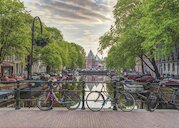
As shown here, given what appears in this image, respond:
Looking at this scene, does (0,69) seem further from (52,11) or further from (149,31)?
(149,31)

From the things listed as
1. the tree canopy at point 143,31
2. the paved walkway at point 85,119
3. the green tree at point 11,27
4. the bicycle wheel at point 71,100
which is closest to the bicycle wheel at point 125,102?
the paved walkway at point 85,119

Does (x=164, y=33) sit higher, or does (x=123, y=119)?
(x=164, y=33)

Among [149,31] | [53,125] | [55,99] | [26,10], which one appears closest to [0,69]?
[26,10]

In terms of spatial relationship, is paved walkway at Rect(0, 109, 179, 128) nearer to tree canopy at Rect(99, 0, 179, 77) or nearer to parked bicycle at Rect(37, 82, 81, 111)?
parked bicycle at Rect(37, 82, 81, 111)

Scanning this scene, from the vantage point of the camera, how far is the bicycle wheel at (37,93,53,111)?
10789 millimetres

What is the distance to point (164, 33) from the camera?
2350 cm

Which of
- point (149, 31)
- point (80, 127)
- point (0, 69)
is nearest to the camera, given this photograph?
point (80, 127)

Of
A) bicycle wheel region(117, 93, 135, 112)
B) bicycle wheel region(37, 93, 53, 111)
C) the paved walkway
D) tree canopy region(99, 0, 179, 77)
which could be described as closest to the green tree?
tree canopy region(99, 0, 179, 77)

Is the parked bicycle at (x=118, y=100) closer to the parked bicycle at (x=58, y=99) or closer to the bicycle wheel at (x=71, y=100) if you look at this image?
the bicycle wheel at (x=71, y=100)

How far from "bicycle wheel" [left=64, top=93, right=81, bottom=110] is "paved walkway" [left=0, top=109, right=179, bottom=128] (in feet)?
2.35

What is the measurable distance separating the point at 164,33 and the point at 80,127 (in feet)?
58.6

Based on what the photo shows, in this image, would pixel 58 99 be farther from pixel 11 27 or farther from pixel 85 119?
pixel 11 27

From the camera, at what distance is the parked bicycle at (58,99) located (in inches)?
430

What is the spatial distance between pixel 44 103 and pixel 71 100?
118 centimetres
